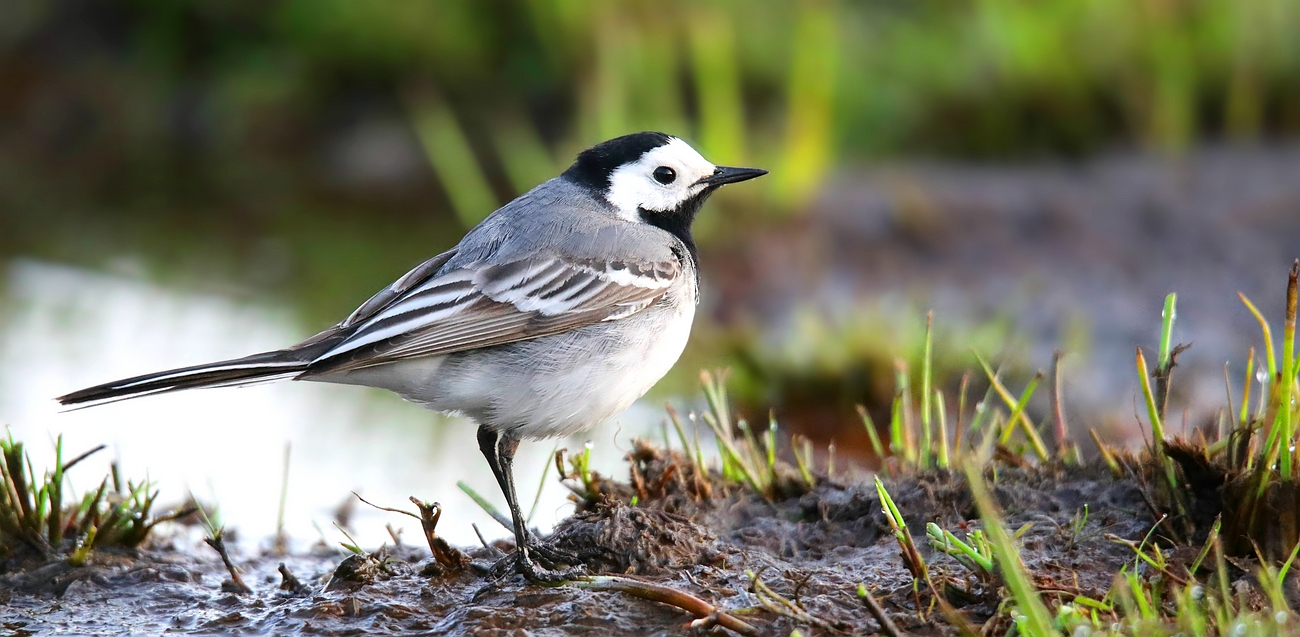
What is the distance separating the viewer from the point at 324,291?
941cm

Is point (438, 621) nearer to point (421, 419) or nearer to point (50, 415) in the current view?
point (421, 419)

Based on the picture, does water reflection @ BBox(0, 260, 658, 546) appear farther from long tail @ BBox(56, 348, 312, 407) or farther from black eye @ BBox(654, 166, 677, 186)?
black eye @ BBox(654, 166, 677, 186)

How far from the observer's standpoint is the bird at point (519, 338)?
4.75 meters

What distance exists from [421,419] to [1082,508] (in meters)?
3.89

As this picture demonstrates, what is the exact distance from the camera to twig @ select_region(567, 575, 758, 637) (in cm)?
386

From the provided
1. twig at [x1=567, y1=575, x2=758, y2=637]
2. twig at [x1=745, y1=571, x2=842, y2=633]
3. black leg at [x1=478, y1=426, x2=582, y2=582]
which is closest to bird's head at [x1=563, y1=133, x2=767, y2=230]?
black leg at [x1=478, y1=426, x2=582, y2=582]

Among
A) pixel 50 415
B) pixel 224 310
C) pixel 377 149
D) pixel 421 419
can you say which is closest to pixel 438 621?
pixel 421 419

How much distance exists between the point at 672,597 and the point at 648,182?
2.20 meters

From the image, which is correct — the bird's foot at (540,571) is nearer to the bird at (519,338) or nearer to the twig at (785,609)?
the bird at (519,338)

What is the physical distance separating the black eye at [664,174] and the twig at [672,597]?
1999 mm

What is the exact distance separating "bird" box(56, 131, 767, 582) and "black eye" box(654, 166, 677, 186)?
0.94ft

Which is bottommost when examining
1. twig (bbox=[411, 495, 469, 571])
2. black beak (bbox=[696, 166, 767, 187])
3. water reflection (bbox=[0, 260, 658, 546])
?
twig (bbox=[411, 495, 469, 571])

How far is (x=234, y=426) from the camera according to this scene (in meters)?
7.32

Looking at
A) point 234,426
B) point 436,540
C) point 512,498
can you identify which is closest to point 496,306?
point 512,498
